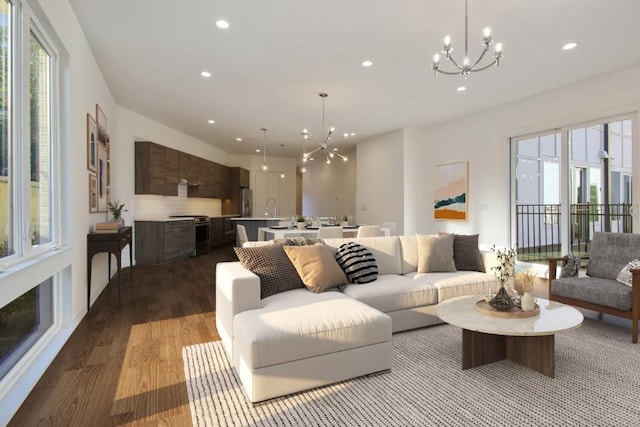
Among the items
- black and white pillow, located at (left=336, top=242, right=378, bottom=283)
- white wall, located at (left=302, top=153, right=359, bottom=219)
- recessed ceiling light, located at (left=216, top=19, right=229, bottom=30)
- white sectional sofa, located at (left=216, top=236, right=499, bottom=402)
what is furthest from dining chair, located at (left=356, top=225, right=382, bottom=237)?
white wall, located at (left=302, top=153, right=359, bottom=219)

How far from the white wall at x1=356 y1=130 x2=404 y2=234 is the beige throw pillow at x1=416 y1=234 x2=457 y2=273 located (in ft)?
12.8

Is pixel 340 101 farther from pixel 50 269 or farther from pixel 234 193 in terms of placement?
pixel 234 193

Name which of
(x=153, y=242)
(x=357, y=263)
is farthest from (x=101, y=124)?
(x=357, y=263)

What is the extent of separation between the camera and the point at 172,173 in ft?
23.8

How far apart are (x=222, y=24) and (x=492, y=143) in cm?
500

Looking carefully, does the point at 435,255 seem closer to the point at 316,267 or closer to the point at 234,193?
the point at 316,267

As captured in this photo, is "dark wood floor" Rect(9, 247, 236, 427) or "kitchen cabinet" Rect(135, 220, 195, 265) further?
"kitchen cabinet" Rect(135, 220, 195, 265)

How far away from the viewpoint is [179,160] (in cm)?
754

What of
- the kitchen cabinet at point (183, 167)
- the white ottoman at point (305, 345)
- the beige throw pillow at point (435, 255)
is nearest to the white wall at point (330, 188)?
the kitchen cabinet at point (183, 167)

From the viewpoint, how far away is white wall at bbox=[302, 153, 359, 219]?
10.9 m

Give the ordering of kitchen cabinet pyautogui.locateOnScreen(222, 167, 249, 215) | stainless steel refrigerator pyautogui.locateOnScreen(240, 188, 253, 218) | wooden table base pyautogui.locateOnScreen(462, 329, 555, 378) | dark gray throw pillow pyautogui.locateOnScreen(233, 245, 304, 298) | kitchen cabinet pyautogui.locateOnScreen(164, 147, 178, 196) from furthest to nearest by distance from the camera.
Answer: stainless steel refrigerator pyautogui.locateOnScreen(240, 188, 253, 218) → kitchen cabinet pyautogui.locateOnScreen(222, 167, 249, 215) → kitchen cabinet pyautogui.locateOnScreen(164, 147, 178, 196) → dark gray throw pillow pyautogui.locateOnScreen(233, 245, 304, 298) → wooden table base pyautogui.locateOnScreen(462, 329, 555, 378)

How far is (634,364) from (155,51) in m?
5.34

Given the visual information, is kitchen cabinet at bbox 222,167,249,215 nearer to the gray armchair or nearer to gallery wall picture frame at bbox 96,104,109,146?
gallery wall picture frame at bbox 96,104,109,146

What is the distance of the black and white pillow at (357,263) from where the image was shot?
125 inches
